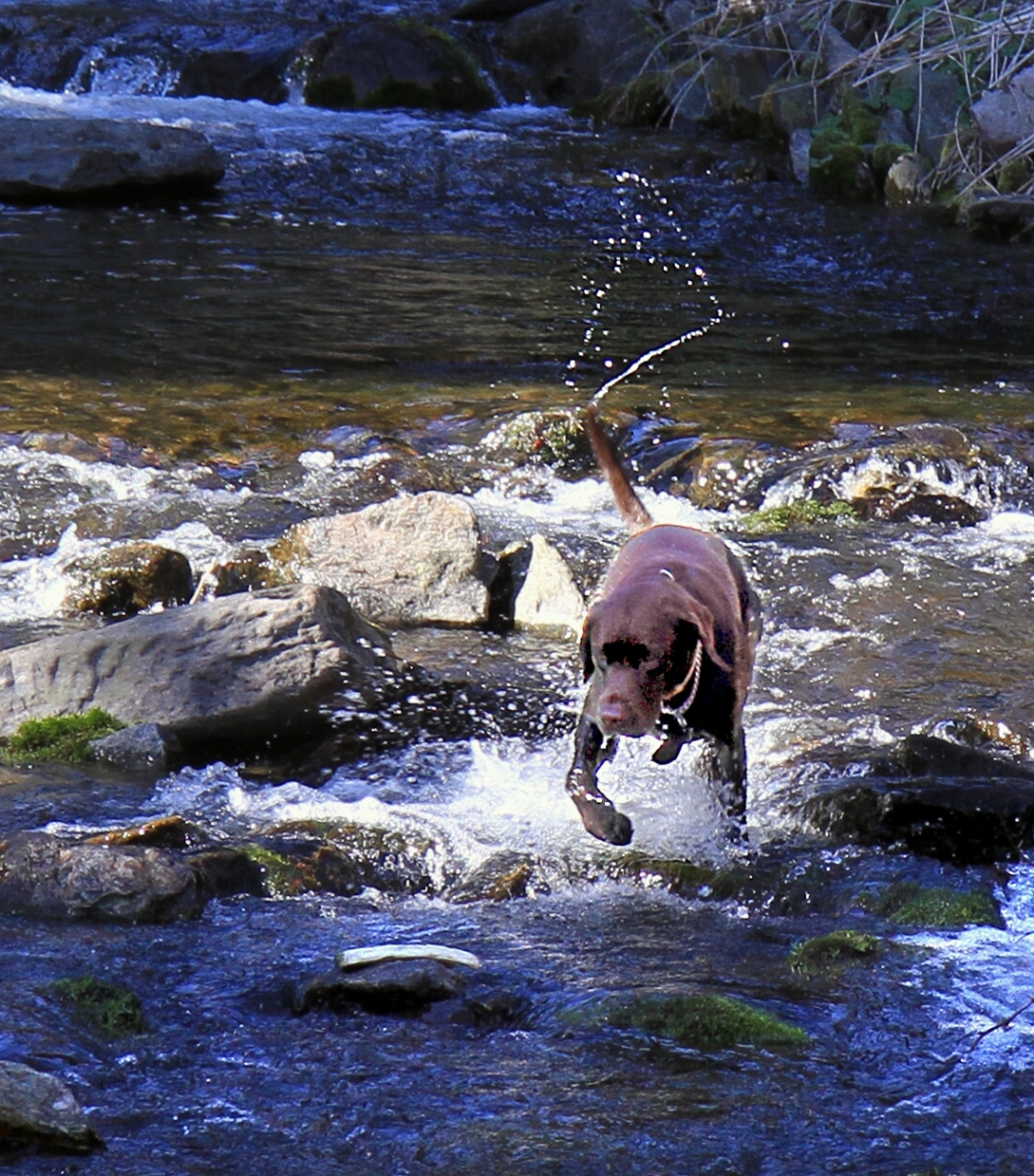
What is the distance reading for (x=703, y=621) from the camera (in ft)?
15.2

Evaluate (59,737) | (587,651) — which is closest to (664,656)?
(587,651)

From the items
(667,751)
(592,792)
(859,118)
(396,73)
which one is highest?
(859,118)

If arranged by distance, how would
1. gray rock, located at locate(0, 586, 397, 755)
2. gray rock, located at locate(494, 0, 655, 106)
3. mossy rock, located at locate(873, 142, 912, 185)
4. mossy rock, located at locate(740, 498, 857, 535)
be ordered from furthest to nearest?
1. gray rock, located at locate(494, 0, 655, 106)
2. mossy rock, located at locate(873, 142, 912, 185)
3. mossy rock, located at locate(740, 498, 857, 535)
4. gray rock, located at locate(0, 586, 397, 755)

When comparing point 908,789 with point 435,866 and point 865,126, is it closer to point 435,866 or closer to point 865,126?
point 435,866

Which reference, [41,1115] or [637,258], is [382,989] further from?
[637,258]

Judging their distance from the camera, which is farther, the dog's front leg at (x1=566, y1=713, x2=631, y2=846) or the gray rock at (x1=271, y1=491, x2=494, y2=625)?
the gray rock at (x1=271, y1=491, x2=494, y2=625)

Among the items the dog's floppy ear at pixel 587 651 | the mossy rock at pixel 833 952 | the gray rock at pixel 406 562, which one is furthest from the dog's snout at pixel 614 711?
the gray rock at pixel 406 562

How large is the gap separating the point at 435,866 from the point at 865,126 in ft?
46.7

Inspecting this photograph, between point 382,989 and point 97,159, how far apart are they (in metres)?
13.2

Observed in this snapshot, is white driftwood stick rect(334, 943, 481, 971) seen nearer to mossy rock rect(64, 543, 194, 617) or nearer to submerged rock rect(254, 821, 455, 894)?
submerged rock rect(254, 821, 455, 894)

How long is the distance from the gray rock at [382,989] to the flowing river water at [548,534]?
2.6 inches

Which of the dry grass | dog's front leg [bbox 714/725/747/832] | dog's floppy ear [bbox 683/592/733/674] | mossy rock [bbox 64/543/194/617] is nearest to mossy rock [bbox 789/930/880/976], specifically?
dog's front leg [bbox 714/725/747/832]

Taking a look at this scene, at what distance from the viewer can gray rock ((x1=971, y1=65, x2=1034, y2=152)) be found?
580 inches

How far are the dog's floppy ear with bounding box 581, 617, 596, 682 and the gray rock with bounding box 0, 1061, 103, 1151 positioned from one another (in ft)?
5.85
